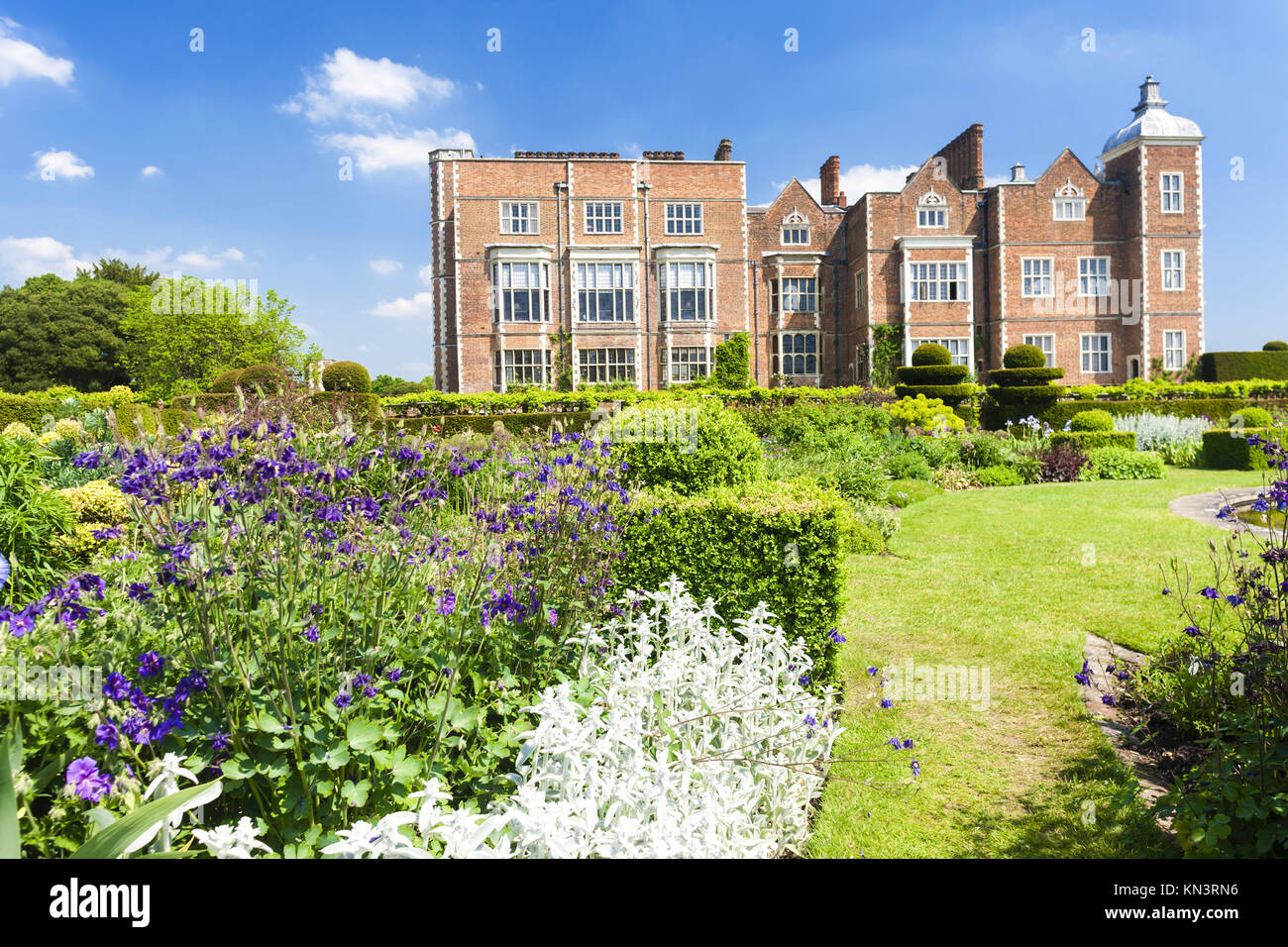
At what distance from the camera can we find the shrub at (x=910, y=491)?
36.5 feet

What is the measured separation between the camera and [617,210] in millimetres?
29828

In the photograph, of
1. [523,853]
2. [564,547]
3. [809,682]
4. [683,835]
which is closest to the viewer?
[523,853]

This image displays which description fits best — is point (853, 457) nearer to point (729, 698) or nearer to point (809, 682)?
point (809, 682)

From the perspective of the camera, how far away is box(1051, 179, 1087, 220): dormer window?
31422mm

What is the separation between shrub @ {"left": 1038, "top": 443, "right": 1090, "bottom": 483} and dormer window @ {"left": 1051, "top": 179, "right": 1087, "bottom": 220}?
890 inches

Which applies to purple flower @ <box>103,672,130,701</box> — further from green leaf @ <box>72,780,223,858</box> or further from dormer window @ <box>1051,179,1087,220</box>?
dormer window @ <box>1051,179,1087,220</box>

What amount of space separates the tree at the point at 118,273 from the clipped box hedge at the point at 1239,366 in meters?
57.5

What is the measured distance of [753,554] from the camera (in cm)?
461

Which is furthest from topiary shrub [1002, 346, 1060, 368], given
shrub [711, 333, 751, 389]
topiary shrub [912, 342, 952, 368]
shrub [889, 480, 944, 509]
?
shrub [889, 480, 944, 509]

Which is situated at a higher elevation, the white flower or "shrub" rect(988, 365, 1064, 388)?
"shrub" rect(988, 365, 1064, 388)

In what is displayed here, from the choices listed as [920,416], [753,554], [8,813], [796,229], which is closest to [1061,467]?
[920,416]

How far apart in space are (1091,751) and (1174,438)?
57.0ft
